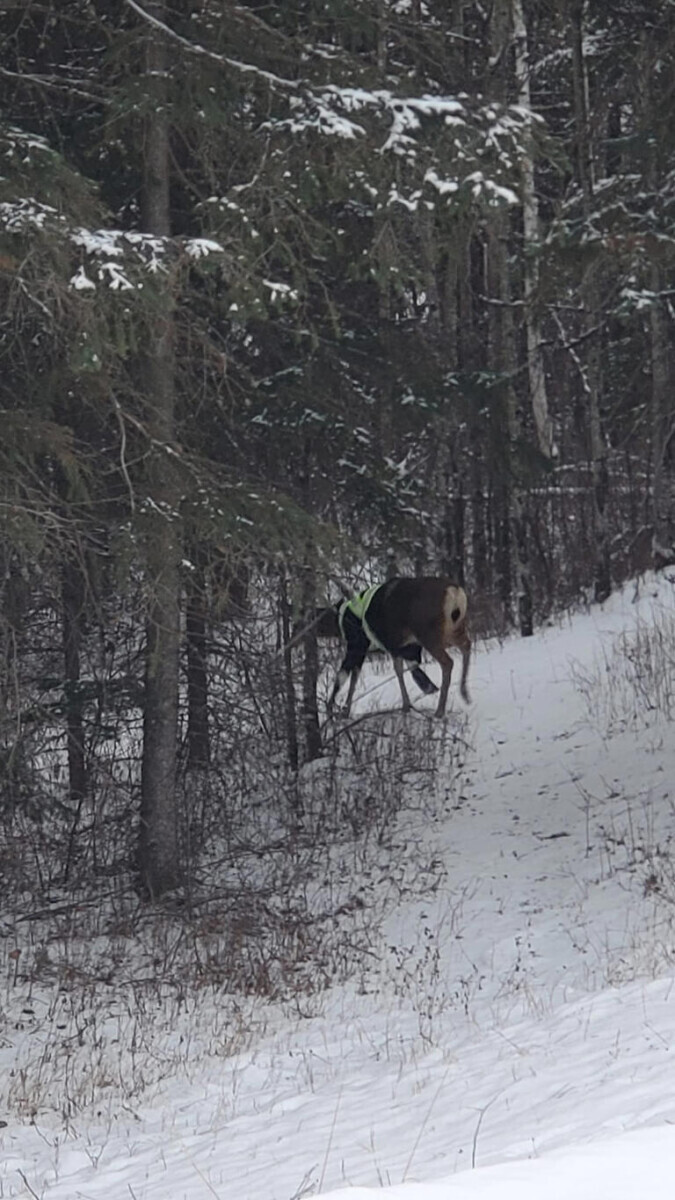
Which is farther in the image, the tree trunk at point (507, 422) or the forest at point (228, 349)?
the tree trunk at point (507, 422)

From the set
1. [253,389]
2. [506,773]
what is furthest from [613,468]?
[253,389]

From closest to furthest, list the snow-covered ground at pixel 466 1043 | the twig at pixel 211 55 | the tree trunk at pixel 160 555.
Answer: the snow-covered ground at pixel 466 1043 < the tree trunk at pixel 160 555 < the twig at pixel 211 55

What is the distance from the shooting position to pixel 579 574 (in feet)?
74.5

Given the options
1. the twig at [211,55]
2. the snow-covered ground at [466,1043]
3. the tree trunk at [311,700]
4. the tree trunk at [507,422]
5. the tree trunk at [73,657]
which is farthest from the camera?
the tree trunk at [507,422]

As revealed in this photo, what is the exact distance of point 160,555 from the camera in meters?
8.80

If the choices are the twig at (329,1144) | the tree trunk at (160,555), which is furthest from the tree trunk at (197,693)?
the twig at (329,1144)

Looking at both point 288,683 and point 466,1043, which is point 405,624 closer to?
point 288,683

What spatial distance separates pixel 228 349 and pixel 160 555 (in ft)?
9.97

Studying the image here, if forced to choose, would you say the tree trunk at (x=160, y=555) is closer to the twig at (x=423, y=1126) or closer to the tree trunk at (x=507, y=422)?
the twig at (x=423, y=1126)

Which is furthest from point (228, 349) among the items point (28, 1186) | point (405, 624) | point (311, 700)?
point (28, 1186)

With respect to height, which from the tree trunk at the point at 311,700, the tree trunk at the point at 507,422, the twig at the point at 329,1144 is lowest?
the twig at the point at 329,1144

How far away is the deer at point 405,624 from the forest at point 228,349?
1.27ft

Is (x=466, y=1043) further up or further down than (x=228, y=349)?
further down

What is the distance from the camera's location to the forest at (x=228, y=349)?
8633 mm
